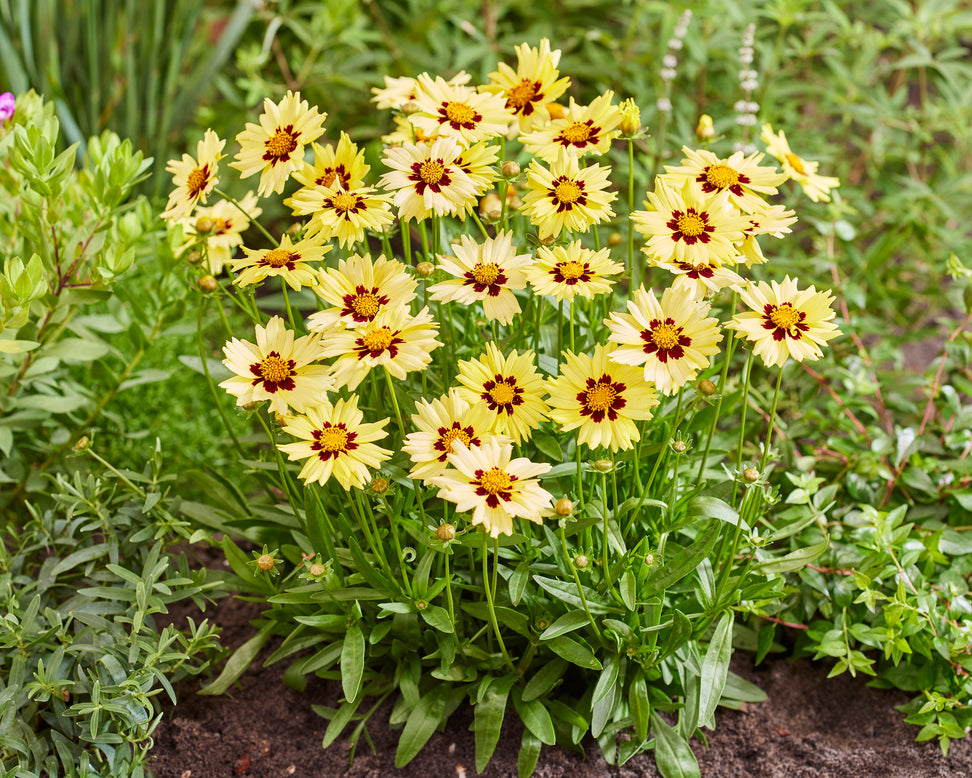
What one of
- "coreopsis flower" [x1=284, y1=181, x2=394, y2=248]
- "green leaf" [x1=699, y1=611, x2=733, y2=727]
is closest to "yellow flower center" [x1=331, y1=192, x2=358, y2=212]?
"coreopsis flower" [x1=284, y1=181, x2=394, y2=248]

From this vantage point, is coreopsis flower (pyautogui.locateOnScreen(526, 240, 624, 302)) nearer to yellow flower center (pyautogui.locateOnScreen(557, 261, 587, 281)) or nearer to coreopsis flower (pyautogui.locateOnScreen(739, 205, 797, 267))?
yellow flower center (pyautogui.locateOnScreen(557, 261, 587, 281))

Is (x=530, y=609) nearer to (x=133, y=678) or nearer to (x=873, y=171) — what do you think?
(x=133, y=678)

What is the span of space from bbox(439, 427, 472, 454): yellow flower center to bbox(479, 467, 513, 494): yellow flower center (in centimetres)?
8

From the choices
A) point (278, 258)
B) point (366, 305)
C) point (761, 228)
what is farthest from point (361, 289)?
point (761, 228)

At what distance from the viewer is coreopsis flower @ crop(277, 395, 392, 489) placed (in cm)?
112

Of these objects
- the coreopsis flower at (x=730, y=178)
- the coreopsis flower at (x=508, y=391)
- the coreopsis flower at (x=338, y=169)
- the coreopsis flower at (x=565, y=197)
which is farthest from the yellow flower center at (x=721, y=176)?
the coreopsis flower at (x=338, y=169)

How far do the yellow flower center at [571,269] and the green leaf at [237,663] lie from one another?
2.61 feet

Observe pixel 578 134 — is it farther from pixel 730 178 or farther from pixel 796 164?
pixel 796 164

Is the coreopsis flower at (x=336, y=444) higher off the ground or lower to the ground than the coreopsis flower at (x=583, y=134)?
lower

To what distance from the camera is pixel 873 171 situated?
2828 mm

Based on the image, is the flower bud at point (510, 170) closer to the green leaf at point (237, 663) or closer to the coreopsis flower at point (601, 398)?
the coreopsis flower at point (601, 398)

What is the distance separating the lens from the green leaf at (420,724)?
139 cm

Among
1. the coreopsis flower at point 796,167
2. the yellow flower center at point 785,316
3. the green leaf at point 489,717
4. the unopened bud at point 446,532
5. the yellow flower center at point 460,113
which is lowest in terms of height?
the green leaf at point 489,717

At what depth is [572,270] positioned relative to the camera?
47.2 inches
